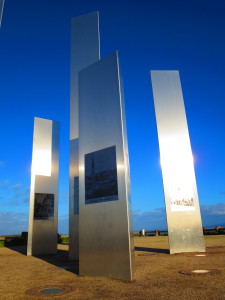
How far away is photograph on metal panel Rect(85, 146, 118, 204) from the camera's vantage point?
8.24m

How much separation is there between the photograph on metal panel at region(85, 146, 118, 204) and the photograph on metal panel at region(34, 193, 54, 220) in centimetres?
837

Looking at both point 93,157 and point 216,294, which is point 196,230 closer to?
point 93,157

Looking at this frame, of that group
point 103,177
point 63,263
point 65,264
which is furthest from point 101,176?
point 63,263

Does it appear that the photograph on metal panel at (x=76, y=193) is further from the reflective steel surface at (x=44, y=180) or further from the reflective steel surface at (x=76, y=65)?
the reflective steel surface at (x=44, y=180)

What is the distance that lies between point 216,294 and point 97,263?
154 inches

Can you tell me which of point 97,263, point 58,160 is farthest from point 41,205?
point 97,263

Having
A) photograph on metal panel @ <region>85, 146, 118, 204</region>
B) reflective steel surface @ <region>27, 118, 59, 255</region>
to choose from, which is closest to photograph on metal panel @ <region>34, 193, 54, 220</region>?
reflective steel surface @ <region>27, 118, 59, 255</region>

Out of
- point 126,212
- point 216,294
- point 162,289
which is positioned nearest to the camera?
point 216,294

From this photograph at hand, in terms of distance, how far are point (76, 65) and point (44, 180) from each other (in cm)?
745

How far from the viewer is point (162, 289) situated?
Result: 573 cm

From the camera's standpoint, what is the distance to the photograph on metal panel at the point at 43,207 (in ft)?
53.0

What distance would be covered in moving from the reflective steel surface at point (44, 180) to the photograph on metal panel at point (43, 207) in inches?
7.4

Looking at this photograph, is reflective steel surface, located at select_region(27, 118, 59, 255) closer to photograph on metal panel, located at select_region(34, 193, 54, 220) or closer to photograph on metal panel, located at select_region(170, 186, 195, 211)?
photograph on metal panel, located at select_region(34, 193, 54, 220)

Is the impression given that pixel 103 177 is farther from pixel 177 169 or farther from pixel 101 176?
pixel 177 169
